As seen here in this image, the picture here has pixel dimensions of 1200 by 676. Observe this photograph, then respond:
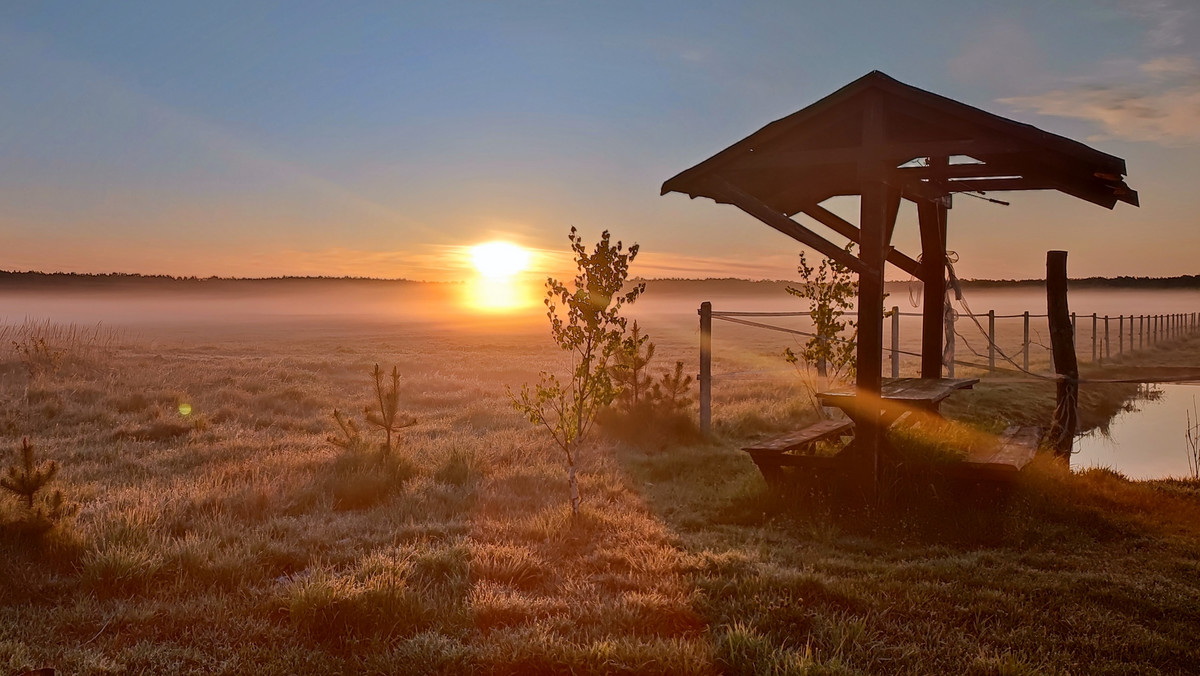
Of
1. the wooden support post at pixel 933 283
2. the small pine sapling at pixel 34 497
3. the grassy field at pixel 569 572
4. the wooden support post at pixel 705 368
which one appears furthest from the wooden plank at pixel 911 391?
the small pine sapling at pixel 34 497

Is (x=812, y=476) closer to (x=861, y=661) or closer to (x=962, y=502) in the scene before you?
(x=962, y=502)

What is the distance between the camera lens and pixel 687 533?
6.80 metres

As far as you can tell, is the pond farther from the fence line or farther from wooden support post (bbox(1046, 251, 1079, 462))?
the fence line

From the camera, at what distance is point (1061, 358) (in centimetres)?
902

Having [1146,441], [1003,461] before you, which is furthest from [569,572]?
[1146,441]

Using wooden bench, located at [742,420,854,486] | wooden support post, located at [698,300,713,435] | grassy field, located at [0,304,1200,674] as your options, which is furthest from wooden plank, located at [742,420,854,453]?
wooden support post, located at [698,300,713,435]

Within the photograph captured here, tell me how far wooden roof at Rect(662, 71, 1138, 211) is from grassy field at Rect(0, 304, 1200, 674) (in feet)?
10.3

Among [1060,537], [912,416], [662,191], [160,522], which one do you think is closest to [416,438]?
[160,522]

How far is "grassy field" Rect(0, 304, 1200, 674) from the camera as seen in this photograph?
163 inches

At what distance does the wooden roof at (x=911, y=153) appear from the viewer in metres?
6.62

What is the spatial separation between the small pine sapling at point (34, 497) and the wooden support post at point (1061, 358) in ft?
34.1

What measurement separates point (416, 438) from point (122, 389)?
817 cm

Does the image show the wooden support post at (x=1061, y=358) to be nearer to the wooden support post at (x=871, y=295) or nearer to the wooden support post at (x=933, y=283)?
the wooden support post at (x=933, y=283)

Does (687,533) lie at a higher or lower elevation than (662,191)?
lower
